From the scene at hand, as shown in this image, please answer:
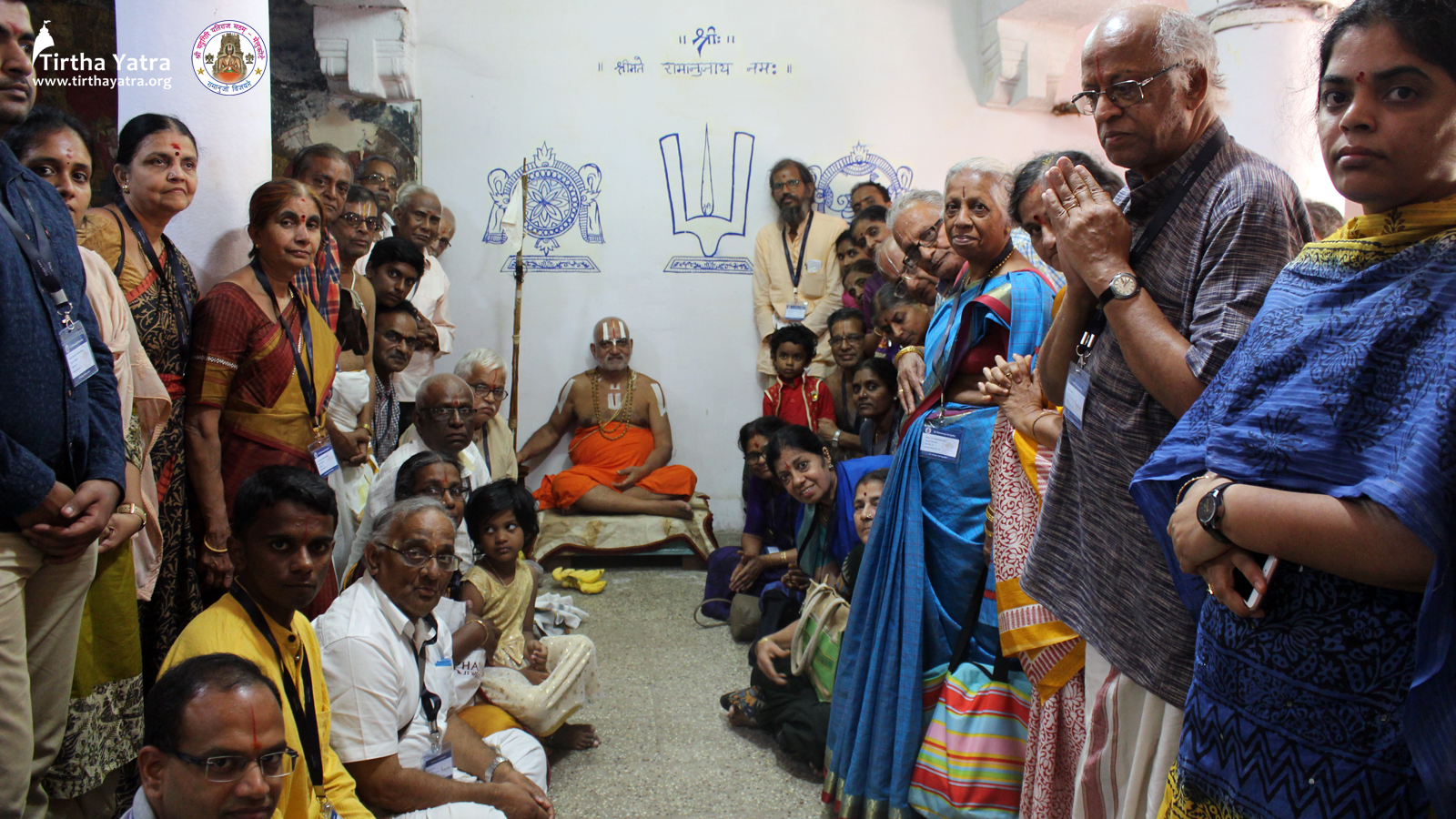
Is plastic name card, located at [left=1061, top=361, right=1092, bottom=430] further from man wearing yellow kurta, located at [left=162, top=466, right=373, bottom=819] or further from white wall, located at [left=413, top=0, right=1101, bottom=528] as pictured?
white wall, located at [left=413, top=0, right=1101, bottom=528]

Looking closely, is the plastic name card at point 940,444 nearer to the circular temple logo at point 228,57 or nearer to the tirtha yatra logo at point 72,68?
the circular temple logo at point 228,57

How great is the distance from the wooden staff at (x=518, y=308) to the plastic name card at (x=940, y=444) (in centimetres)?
373

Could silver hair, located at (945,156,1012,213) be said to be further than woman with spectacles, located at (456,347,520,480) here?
No

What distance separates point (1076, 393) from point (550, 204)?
5307mm

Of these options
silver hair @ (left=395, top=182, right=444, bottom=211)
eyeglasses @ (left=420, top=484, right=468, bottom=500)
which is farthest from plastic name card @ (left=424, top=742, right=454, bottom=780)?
silver hair @ (left=395, top=182, right=444, bottom=211)

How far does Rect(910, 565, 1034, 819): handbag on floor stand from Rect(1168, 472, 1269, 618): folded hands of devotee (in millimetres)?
1154

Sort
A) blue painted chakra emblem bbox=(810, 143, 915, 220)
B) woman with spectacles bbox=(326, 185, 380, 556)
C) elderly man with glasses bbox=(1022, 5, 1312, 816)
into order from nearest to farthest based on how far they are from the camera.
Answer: elderly man with glasses bbox=(1022, 5, 1312, 816) < woman with spectacles bbox=(326, 185, 380, 556) < blue painted chakra emblem bbox=(810, 143, 915, 220)

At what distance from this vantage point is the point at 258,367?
2.64m

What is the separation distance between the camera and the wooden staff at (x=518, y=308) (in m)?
5.82

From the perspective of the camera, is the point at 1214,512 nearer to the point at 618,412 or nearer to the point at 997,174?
the point at 997,174

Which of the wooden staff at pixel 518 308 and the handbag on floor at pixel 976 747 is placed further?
the wooden staff at pixel 518 308

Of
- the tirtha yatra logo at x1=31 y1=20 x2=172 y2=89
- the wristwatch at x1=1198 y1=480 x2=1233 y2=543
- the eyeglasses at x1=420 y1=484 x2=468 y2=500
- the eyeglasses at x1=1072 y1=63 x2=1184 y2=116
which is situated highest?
the tirtha yatra logo at x1=31 y1=20 x2=172 y2=89

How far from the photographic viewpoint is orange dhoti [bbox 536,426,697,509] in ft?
17.9

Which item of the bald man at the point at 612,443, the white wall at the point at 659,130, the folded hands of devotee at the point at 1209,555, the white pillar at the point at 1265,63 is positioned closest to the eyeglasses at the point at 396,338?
the bald man at the point at 612,443
